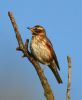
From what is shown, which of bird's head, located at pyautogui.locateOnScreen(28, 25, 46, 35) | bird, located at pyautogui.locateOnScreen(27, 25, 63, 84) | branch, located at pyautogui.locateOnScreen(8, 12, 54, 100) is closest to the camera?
branch, located at pyautogui.locateOnScreen(8, 12, 54, 100)

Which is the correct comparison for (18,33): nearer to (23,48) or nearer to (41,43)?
(23,48)

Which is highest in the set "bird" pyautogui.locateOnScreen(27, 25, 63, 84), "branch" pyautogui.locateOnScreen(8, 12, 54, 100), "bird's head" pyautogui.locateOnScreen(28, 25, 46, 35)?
"branch" pyautogui.locateOnScreen(8, 12, 54, 100)

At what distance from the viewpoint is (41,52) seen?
7879 millimetres

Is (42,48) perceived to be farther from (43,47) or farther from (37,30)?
(37,30)

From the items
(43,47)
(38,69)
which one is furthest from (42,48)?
(38,69)

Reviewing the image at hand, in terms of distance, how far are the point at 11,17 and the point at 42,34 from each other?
4636 millimetres

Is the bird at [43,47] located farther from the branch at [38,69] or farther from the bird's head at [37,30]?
the branch at [38,69]

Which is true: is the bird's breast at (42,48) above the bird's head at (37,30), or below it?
below

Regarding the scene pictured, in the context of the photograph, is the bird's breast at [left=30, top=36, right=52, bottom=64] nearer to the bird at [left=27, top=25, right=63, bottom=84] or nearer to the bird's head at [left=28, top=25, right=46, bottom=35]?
the bird at [left=27, top=25, right=63, bottom=84]

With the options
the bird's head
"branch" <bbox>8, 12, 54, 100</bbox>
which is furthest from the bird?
"branch" <bbox>8, 12, 54, 100</bbox>

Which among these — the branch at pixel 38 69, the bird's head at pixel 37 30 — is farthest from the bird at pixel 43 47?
the branch at pixel 38 69

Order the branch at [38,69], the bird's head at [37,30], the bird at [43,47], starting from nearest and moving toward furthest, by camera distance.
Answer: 1. the branch at [38,69]
2. the bird at [43,47]
3. the bird's head at [37,30]

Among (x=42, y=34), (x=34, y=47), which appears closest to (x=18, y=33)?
(x=34, y=47)

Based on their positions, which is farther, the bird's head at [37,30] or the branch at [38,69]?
the bird's head at [37,30]
